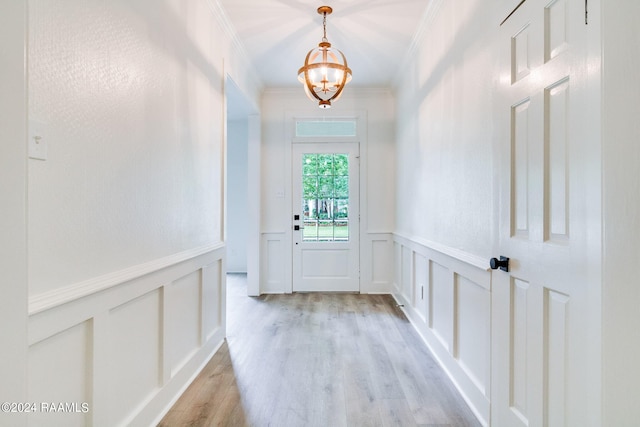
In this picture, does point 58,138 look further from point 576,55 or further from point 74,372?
point 576,55

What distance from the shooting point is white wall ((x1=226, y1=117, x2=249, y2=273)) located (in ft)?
21.6

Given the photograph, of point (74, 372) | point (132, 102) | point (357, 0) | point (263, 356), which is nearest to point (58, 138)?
point (132, 102)

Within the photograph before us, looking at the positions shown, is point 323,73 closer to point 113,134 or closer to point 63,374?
point 113,134

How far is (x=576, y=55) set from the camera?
1.16 meters

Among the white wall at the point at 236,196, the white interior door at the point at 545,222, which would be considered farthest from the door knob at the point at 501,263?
the white wall at the point at 236,196

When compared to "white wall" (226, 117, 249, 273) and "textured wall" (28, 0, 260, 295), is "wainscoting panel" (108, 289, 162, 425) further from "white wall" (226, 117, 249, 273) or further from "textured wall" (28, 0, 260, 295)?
"white wall" (226, 117, 249, 273)

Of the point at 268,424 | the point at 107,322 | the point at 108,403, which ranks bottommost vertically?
the point at 268,424

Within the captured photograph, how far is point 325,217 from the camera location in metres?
4.98

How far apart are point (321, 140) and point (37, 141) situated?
397cm

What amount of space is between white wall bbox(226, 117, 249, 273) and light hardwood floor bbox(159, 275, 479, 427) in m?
2.74

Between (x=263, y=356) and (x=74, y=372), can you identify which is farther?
(x=263, y=356)

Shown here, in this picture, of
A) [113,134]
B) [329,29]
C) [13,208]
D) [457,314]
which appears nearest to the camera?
[13,208]

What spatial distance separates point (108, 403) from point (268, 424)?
0.82 m

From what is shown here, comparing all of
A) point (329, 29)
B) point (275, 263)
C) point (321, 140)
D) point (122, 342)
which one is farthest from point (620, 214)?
point (275, 263)
